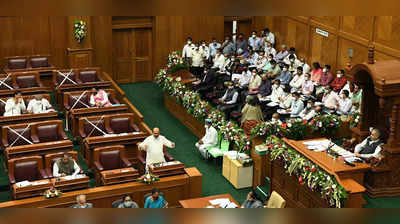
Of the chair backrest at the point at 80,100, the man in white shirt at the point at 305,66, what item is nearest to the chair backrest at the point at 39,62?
the chair backrest at the point at 80,100

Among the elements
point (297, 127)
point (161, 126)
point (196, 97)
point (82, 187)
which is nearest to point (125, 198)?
point (82, 187)

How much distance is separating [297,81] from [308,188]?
19.5 ft

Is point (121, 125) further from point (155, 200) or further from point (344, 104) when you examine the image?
point (344, 104)

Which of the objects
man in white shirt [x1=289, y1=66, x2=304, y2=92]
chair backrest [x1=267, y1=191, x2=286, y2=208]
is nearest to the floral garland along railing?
chair backrest [x1=267, y1=191, x2=286, y2=208]

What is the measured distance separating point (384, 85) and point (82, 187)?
17.0 feet

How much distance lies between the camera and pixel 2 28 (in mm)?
17047

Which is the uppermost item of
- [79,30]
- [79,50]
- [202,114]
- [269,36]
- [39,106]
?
[79,30]

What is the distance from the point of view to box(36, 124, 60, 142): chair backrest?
11867 mm

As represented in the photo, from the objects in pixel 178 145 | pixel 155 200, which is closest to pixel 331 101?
pixel 178 145

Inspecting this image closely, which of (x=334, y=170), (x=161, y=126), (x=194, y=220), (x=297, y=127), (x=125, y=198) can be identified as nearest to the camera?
(x=194, y=220)

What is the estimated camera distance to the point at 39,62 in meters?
16.8

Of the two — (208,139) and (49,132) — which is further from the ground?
(49,132)

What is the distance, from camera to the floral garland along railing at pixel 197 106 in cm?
1135
